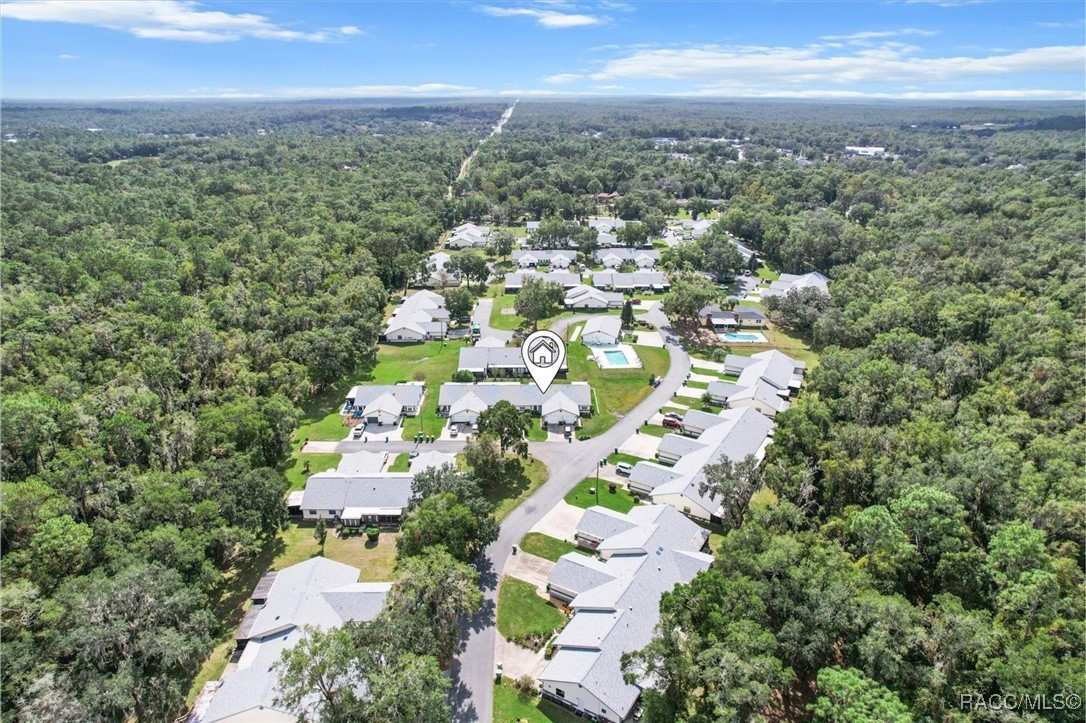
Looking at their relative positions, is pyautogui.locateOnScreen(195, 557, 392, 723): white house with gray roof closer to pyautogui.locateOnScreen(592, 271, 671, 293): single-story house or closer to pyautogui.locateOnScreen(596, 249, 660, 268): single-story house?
pyautogui.locateOnScreen(592, 271, 671, 293): single-story house

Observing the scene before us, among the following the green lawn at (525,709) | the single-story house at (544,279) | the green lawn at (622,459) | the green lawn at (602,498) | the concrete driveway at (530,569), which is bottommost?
the green lawn at (525,709)

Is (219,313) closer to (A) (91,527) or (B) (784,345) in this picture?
(A) (91,527)

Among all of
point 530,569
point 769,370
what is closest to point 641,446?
point 530,569

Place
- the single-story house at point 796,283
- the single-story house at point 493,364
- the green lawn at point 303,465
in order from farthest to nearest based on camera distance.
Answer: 1. the single-story house at point 796,283
2. the single-story house at point 493,364
3. the green lawn at point 303,465

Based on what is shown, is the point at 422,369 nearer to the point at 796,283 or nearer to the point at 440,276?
the point at 440,276

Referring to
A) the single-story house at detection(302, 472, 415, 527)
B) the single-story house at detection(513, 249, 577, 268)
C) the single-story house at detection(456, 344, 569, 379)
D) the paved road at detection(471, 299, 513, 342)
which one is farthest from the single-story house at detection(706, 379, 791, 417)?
the single-story house at detection(513, 249, 577, 268)

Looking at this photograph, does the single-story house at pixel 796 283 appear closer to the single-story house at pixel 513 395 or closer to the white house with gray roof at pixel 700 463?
the white house with gray roof at pixel 700 463

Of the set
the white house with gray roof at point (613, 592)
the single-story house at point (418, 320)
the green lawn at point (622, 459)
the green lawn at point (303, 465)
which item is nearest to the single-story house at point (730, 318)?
the green lawn at point (622, 459)
